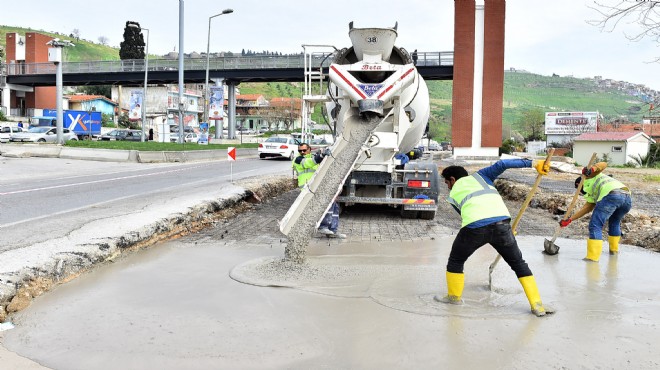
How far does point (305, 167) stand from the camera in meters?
9.48

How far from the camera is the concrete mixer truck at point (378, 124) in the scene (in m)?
9.73

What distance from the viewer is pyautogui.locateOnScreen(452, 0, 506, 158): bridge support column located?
37625 mm

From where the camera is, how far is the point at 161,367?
13.0ft

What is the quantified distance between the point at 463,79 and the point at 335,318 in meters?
35.3

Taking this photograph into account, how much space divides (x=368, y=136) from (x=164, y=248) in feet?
12.8

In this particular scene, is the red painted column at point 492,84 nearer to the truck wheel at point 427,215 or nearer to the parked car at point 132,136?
the truck wheel at point 427,215

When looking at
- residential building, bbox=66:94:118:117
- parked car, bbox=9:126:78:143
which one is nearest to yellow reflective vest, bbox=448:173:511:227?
parked car, bbox=9:126:78:143

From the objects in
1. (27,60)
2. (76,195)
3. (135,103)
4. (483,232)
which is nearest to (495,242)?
(483,232)

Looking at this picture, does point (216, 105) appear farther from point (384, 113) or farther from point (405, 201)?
point (384, 113)

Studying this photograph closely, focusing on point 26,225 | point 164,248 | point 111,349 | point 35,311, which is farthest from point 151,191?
point 111,349

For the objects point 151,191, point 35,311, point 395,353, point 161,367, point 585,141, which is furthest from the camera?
point 585,141

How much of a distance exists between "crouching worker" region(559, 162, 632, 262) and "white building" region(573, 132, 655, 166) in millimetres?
51259

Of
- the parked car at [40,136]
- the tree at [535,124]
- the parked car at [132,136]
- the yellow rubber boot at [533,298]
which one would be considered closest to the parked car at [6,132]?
the parked car at [40,136]

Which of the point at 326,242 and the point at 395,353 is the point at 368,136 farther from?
the point at 395,353
